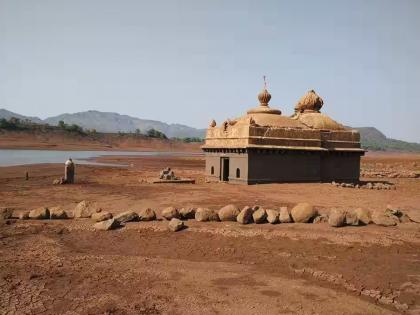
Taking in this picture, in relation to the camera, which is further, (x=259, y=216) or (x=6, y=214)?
(x=6, y=214)

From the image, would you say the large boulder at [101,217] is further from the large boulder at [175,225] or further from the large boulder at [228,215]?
the large boulder at [228,215]

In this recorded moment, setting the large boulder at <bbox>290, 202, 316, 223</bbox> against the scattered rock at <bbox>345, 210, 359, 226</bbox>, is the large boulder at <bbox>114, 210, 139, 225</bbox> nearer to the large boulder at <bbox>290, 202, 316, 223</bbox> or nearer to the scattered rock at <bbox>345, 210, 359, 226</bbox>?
the large boulder at <bbox>290, 202, 316, 223</bbox>

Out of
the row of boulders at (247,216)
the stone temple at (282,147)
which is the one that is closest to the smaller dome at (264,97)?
the stone temple at (282,147)

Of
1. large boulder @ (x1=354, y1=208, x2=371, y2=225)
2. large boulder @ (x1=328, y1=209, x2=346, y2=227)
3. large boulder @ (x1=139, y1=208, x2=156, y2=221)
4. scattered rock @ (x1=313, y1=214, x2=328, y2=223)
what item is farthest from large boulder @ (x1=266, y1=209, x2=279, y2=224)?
large boulder @ (x1=139, y1=208, x2=156, y2=221)

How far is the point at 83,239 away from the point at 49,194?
864cm

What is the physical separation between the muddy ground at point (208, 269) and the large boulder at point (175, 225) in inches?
8.0

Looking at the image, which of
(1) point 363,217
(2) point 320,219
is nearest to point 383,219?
Answer: (1) point 363,217

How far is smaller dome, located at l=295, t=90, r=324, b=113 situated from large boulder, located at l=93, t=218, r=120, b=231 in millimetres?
20403

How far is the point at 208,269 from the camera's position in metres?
9.01

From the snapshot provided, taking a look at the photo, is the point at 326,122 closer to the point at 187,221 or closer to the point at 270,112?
the point at 270,112

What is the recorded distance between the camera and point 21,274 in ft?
28.0

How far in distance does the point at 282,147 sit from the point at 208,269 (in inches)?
634

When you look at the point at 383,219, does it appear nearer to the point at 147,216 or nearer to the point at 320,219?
the point at 320,219

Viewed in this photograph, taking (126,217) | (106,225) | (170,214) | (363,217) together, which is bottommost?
(106,225)
